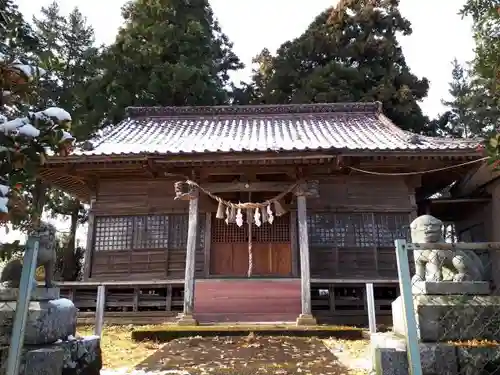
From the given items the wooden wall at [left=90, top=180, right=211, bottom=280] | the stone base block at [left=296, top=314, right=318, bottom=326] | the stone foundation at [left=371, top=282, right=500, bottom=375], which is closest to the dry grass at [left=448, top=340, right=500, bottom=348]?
the stone foundation at [left=371, top=282, right=500, bottom=375]

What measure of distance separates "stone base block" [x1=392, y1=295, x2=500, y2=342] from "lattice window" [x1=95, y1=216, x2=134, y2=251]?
9.39 metres

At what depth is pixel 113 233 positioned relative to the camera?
11.8 meters

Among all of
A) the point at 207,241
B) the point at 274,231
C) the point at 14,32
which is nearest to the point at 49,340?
the point at 14,32

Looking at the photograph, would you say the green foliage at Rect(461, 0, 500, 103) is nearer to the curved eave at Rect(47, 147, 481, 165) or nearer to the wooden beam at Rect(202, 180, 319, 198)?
the curved eave at Rect(47, 147, 481, 165)

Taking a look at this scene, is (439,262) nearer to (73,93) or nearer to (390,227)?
(390,227)

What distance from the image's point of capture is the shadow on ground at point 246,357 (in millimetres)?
4680

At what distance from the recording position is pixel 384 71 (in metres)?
20.6

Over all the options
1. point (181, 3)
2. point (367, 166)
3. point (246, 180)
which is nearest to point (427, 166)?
point (367, 166)

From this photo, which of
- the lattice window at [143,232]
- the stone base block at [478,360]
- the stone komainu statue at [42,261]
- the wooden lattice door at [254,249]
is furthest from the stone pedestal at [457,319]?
the lattice window at [143,232]

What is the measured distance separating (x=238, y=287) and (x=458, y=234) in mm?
9110

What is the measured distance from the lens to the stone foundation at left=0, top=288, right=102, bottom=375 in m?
3.44

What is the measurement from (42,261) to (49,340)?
0.84 meters

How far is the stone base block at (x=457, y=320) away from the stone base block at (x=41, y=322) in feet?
10.2

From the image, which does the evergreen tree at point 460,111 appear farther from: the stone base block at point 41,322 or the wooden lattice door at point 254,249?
the stone base block at point 41,322
